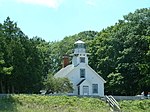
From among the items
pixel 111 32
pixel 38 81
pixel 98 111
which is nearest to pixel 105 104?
pixel 98 111

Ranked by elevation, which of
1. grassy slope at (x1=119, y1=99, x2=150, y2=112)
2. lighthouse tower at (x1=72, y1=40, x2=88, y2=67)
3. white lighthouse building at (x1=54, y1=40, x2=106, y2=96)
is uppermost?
lighthouse tower at (x1=72, y1=40, x2=88, y2=67)

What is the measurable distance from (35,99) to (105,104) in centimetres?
635

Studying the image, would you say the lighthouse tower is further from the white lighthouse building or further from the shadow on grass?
the shadow on grass

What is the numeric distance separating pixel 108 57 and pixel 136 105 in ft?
47.7

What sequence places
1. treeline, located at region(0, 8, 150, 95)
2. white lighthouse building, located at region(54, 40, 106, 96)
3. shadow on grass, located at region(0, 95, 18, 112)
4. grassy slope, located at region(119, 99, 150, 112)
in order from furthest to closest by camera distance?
white lighthouse building, located at region(54, 40, 106, 96), treeline, located at region(0, 8, 150, 95), grassy slope, located at region(119, 99, 150, 112), shadow on grass, located at region(0, 95, 18, 112)

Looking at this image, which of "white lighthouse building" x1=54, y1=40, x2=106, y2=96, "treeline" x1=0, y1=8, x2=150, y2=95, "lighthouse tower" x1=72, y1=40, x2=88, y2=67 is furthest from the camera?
"lighthouse tower" x1=72, y1=40, x2=88, y2=67

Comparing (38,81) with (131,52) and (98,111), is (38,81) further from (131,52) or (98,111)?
(131,52)

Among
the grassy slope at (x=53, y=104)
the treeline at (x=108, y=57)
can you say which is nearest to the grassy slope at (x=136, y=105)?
the grassy slope at (x=53, y=104)

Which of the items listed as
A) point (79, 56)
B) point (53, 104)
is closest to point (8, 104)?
point (53, 104)

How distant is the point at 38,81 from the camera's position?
127 feet

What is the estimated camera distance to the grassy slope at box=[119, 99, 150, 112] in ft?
113

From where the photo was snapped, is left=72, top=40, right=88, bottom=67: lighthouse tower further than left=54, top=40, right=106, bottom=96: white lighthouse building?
Yes

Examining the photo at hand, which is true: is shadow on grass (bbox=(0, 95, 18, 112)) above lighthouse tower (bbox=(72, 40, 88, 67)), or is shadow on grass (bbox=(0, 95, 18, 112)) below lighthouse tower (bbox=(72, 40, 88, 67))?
below

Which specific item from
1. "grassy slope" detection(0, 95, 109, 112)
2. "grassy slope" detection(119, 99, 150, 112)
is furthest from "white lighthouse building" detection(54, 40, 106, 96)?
"grassy slope" detection(0, 95, 109, 112)
